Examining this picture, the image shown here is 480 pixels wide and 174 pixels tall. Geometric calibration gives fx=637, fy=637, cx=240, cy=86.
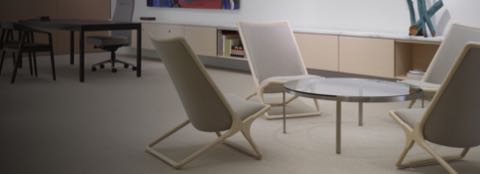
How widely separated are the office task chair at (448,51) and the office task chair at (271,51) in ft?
3.34

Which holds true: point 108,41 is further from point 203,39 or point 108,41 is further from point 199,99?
point 199,99

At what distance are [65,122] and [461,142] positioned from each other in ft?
10.4

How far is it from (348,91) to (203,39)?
4.91 meters

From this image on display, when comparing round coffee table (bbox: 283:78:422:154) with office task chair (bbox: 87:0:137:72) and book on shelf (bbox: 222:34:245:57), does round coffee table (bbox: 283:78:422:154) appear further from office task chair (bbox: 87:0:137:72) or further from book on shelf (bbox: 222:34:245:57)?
office task chair (bbox: 87:0:137:72)

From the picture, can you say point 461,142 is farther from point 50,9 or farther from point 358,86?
point 50,9

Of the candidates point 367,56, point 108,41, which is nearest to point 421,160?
point 367,56

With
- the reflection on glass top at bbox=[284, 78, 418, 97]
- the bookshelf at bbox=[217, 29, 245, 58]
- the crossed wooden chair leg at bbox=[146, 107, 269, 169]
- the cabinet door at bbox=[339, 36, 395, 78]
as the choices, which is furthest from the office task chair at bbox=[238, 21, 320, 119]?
the bookshelf at bbox=[217, 29, 245, 58]

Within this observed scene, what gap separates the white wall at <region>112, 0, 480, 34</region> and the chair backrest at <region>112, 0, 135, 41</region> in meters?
1.05

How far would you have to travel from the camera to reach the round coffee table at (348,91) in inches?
160

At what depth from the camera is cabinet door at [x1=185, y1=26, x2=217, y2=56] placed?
8859mm

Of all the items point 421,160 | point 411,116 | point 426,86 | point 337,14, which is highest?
point 337,14

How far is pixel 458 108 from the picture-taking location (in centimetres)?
346

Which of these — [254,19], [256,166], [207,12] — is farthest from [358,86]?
[207,12]

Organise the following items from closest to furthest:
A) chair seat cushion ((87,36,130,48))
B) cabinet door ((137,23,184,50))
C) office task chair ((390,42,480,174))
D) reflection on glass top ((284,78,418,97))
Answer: office task chair ((390,42,480,174)), reflection on glass top ((284,78,418,97)), chair seat cushion ((87,36,130,48)), cabinet door ((137,23,184,50))
